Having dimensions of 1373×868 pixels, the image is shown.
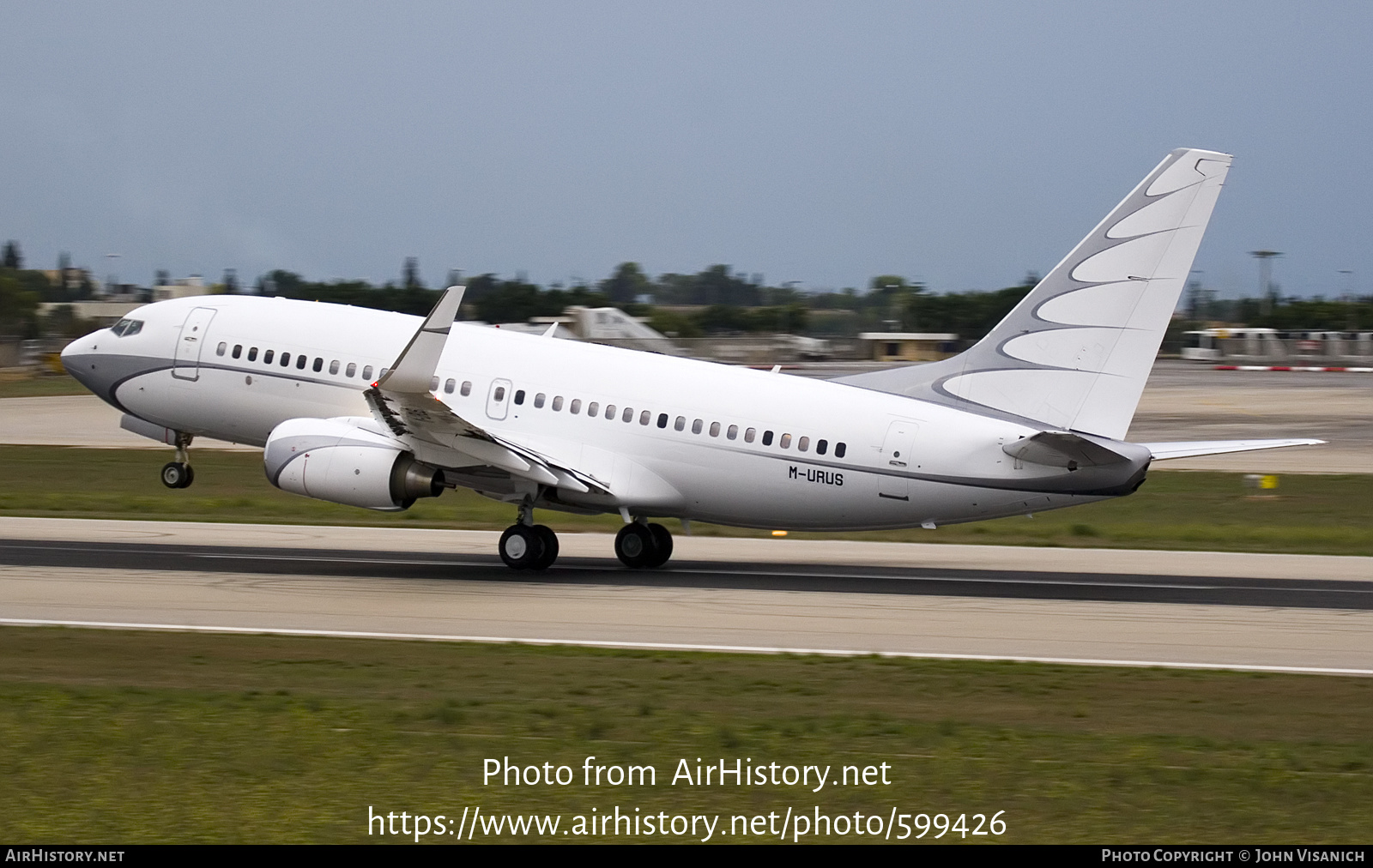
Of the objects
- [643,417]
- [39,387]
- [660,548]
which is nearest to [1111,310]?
[643,417]

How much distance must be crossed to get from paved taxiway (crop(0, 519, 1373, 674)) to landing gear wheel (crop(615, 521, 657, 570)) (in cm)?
48

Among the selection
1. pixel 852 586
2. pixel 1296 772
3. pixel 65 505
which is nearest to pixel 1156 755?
pixel 1296 772

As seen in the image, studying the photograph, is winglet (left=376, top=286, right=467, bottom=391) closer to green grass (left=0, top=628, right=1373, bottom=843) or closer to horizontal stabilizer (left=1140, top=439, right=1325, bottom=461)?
green grass (left=0, top=628, right=1373, bottom=843)

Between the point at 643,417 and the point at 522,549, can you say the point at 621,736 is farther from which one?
the point at 643,417

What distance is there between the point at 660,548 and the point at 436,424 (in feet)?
16.0

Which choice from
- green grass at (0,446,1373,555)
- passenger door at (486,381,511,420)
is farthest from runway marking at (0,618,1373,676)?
green grass at (0,446,1373,555)

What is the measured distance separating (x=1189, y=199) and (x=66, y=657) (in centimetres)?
1730

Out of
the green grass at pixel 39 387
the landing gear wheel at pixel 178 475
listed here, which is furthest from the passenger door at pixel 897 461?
the green grass at pixel 39 387

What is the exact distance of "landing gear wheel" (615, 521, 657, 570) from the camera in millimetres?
26469

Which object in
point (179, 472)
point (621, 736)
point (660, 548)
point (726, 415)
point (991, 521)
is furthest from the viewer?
point (991, 521)

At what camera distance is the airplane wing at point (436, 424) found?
22.8 m

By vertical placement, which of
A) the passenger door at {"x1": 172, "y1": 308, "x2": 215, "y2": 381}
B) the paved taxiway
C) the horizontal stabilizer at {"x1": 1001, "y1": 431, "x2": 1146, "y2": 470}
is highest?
the passenger door at {"x1": 172, "y1": 308, "x2": 215, "y2": 381}

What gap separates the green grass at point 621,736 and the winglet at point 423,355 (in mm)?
5330

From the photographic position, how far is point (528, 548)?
2558cm
